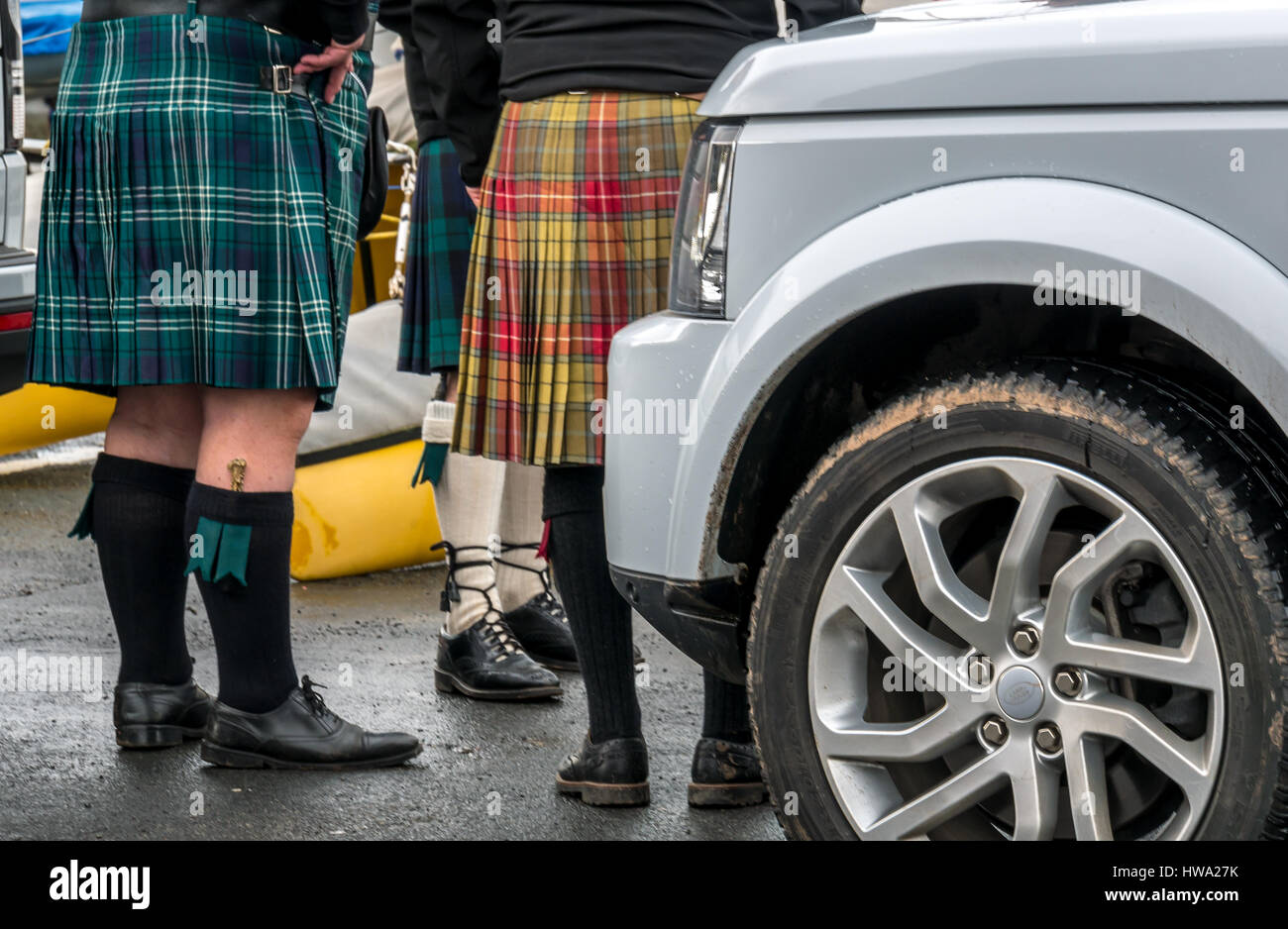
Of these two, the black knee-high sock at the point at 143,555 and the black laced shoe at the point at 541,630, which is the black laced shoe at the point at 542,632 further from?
the black knee-high sock at the point at 143,555

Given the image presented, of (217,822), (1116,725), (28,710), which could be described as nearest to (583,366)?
(217,822)

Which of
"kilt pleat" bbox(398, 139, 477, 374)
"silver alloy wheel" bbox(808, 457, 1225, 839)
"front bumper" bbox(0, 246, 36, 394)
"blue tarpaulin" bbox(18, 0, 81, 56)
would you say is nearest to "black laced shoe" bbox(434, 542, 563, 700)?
"kilt pleat" bbox(398, 139, 477, 374)

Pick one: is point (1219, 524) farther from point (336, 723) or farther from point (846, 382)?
point (336, 723)

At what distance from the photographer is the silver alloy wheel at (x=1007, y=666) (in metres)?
1.82

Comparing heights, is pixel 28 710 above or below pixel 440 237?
below

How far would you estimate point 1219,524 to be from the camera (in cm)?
175

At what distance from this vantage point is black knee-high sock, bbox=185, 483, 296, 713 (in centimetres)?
283

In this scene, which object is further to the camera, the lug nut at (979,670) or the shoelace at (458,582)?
the shoelace at (458,582)

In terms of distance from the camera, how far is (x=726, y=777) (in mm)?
2773

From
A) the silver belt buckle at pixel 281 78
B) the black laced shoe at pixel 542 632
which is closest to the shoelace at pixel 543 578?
the black laced shoe at pixel 542 632

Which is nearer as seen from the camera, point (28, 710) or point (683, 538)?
point (683, 538)

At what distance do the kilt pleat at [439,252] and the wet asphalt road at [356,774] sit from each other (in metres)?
0.75

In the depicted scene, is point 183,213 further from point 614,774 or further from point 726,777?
point 726,777
